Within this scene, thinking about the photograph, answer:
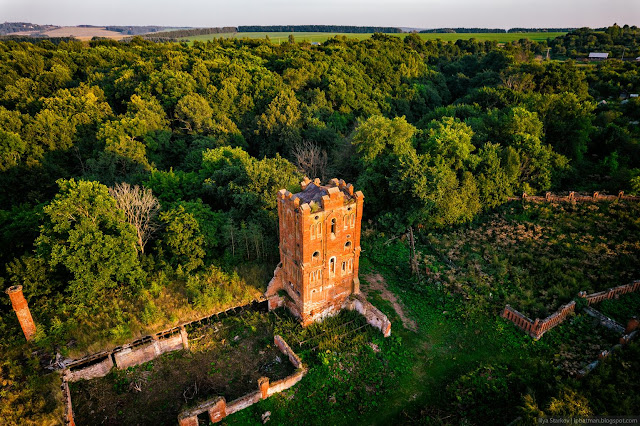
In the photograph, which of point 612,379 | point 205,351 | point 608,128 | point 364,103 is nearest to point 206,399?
point 205,351

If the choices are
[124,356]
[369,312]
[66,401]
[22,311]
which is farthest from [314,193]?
[22,311]

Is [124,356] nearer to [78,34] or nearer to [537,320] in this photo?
[537,320]

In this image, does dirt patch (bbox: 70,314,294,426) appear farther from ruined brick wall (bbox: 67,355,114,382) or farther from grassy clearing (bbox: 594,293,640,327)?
grassy clearing (bbox: 594,293,640,327)

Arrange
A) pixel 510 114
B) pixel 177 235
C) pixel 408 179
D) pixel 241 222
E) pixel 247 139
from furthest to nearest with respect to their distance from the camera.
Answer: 1. pixel 247 139
2. pixel 510 114
3. pixel 408 179
4. pixel 241 222
5. pixel 177 235

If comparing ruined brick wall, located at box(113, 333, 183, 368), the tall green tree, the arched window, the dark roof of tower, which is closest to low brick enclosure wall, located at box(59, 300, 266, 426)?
ruined brick wall, located at box(113, 333, 183, 368)

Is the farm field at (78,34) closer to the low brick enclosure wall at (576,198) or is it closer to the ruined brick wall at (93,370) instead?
the ruined brick wall at (93,370)

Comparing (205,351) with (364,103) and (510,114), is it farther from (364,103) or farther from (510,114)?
(364,103)
